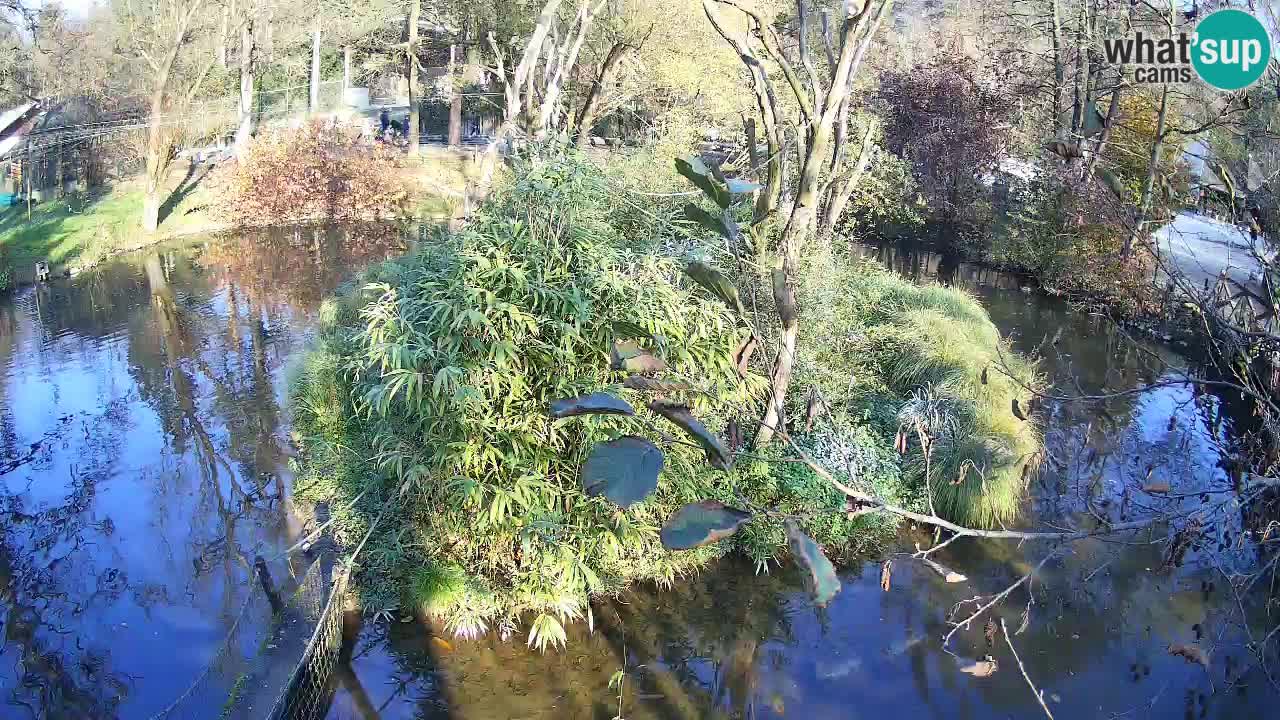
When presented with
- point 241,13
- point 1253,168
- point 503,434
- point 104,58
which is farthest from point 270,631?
point 104,58

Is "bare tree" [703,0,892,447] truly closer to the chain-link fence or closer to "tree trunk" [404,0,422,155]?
the chain-link fence

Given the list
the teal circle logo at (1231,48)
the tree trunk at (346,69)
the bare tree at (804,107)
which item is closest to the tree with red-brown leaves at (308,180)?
the tree trunk at (346,69)

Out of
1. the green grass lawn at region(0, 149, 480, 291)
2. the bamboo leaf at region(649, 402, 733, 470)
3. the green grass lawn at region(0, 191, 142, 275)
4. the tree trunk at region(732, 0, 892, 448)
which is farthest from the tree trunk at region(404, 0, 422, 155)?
the bamboo leaf at region(649, 402, 733, 470)

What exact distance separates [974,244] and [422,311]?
14977mm

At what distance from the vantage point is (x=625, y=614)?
6695mm

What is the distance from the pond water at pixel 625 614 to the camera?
579 centimetres

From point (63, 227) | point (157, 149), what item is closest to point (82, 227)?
point (63, 227)

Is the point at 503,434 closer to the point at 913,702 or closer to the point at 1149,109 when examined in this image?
the point at 913,702

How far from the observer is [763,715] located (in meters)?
5.70

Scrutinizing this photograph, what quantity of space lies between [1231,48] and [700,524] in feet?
12.9

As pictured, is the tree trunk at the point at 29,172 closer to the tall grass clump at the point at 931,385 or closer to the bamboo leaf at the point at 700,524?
the tall grass clump at the point at 931,385

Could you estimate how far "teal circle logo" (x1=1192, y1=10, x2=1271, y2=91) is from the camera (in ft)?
11.7

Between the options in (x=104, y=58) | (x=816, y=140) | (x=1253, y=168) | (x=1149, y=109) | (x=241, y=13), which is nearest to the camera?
(x=1253, y=168)

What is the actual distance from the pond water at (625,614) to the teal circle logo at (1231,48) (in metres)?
2.14
